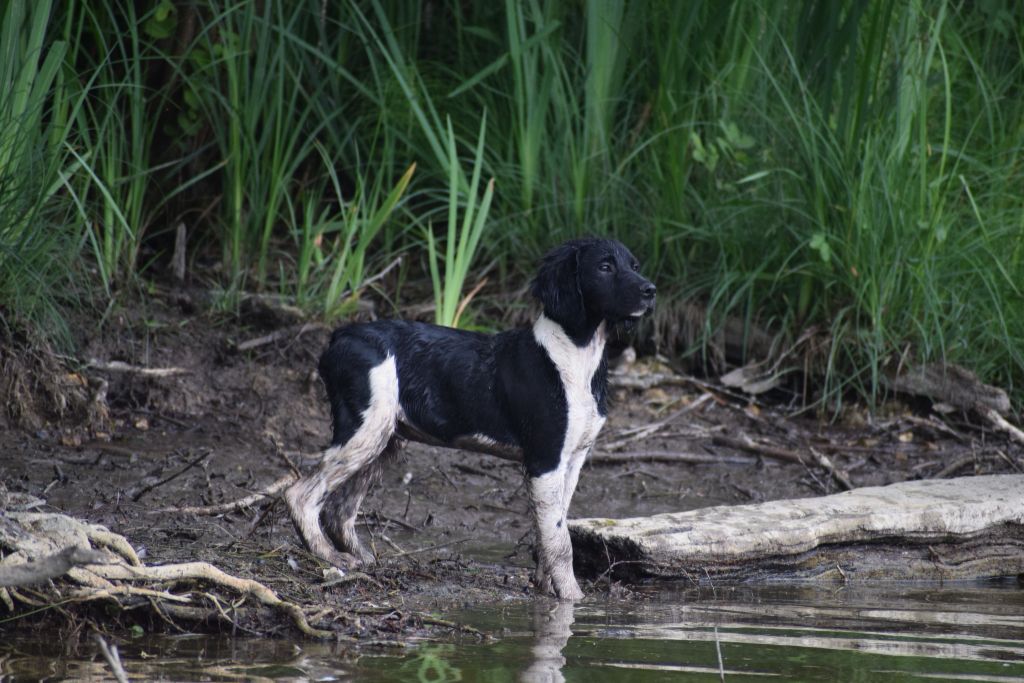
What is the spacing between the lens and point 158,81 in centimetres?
792

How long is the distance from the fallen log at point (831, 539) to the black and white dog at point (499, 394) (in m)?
0.32

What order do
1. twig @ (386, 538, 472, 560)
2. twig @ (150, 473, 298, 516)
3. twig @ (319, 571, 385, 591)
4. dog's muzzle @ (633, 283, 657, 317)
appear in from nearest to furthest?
1. twig @ (319, 571, 385, 591)
2. dog's muzzle @ (633, 283, 657, 317)
3. twig @ (386, 538, 472, 560)
4. twig @ (150, 473, 298, 516)

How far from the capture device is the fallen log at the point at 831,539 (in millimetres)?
4852

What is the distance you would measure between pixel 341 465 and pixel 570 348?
952mm

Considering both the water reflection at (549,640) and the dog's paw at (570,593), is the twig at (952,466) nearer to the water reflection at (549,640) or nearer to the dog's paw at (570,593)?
the dog's paw at (570,593)

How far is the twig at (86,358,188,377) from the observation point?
21.4 ft

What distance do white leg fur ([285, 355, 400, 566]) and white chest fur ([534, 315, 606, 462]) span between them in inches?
24.2

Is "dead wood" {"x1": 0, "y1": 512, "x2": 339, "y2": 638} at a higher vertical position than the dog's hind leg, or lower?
higher

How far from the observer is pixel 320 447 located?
6516 mm

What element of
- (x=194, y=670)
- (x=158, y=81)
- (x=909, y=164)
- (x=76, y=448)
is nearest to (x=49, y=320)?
(x=76, y=448)

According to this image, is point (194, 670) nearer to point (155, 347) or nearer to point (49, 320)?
point (49, 320)

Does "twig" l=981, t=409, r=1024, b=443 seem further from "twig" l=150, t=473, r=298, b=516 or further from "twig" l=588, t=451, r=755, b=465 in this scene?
"twig" l=150, t=473, r=298, b=516

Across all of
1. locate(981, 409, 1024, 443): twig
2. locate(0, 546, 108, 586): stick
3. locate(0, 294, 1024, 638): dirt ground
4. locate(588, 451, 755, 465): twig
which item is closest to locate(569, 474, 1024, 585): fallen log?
locate(0, 294, 1024, 638): dirt ground

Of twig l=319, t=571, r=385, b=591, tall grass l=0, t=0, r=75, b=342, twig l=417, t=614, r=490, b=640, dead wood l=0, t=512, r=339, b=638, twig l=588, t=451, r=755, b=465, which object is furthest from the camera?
twig l=588, t=451, r=755, b=465
